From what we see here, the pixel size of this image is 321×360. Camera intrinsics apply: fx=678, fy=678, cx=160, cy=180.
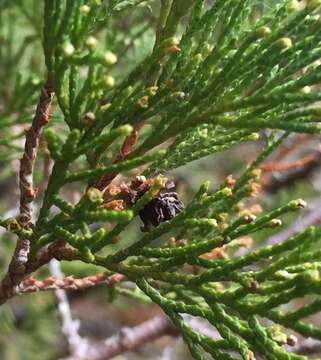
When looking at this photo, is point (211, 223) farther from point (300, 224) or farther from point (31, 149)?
point (300, 224)

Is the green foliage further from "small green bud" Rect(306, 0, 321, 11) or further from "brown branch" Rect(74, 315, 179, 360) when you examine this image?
"brown branch" Rect(74, 315, 179, 360)

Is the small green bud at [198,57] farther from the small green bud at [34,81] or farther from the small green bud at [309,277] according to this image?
the small green bud at [34,81]

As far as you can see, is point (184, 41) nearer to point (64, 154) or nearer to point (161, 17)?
point (161, 17)

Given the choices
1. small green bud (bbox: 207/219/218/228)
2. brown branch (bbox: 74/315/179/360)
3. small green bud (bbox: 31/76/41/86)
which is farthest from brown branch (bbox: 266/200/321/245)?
small green bud (bbox: 207/219/218/228)

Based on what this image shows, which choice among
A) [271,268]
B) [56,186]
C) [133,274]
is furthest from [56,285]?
[271,268]

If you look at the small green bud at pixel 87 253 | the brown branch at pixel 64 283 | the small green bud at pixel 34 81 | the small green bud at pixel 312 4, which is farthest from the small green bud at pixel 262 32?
the small green bud at pixel 34 81

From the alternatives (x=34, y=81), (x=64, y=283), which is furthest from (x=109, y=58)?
(x=34, y=81)
